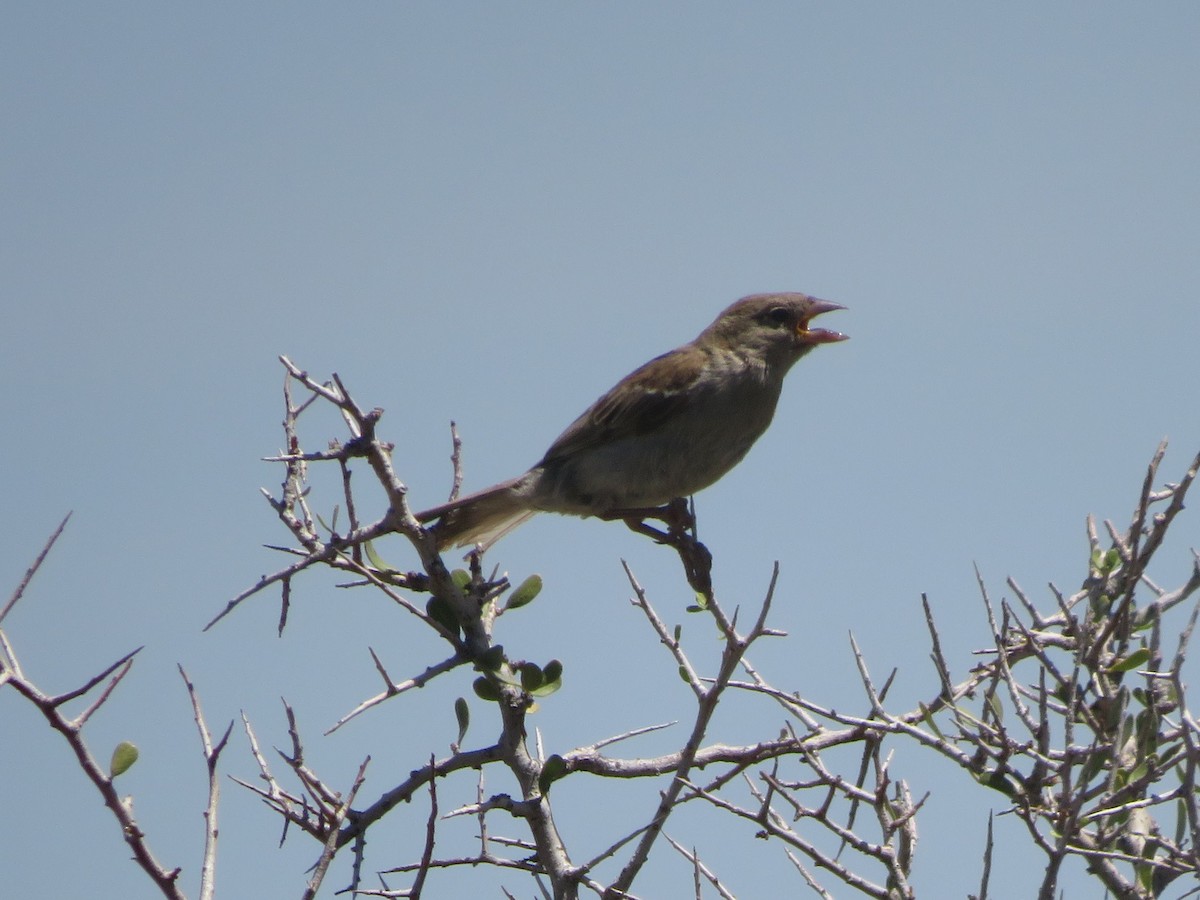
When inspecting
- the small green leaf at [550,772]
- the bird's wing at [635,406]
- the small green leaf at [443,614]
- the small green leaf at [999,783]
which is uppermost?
the bird's wing at [635,406]

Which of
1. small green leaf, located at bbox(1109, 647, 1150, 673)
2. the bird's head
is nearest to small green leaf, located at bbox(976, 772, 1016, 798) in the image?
small green leaf, located at bbox(1109, 647, 1150, 673)

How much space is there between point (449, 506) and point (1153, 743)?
2.51m

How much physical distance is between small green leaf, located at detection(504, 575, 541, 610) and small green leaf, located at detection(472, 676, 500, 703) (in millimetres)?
304

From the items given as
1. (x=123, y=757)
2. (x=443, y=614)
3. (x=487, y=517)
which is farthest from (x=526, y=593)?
(x=487, y=517)

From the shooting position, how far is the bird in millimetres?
6680

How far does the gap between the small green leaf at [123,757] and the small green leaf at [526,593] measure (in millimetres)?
1299

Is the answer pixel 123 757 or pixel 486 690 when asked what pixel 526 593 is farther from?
pixel 123 757

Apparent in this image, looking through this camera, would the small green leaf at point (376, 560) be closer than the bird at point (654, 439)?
Yes

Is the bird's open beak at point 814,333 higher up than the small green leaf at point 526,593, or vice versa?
the bird's open beak at point 814,333

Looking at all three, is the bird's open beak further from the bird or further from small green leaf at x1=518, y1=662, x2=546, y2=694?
small green leaf at x1=518, y1=662, x2=546, y2=694

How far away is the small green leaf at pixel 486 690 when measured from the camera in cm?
372

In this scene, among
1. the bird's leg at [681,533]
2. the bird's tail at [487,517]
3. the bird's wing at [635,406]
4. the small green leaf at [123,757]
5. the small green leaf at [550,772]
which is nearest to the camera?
the small green leaf at [123,757]

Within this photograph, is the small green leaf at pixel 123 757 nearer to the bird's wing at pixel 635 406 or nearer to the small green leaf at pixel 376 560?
the small green leaf at pixel 376 560

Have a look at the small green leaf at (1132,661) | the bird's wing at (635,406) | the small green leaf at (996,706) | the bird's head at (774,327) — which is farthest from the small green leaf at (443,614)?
the bird's head at (774,327)
